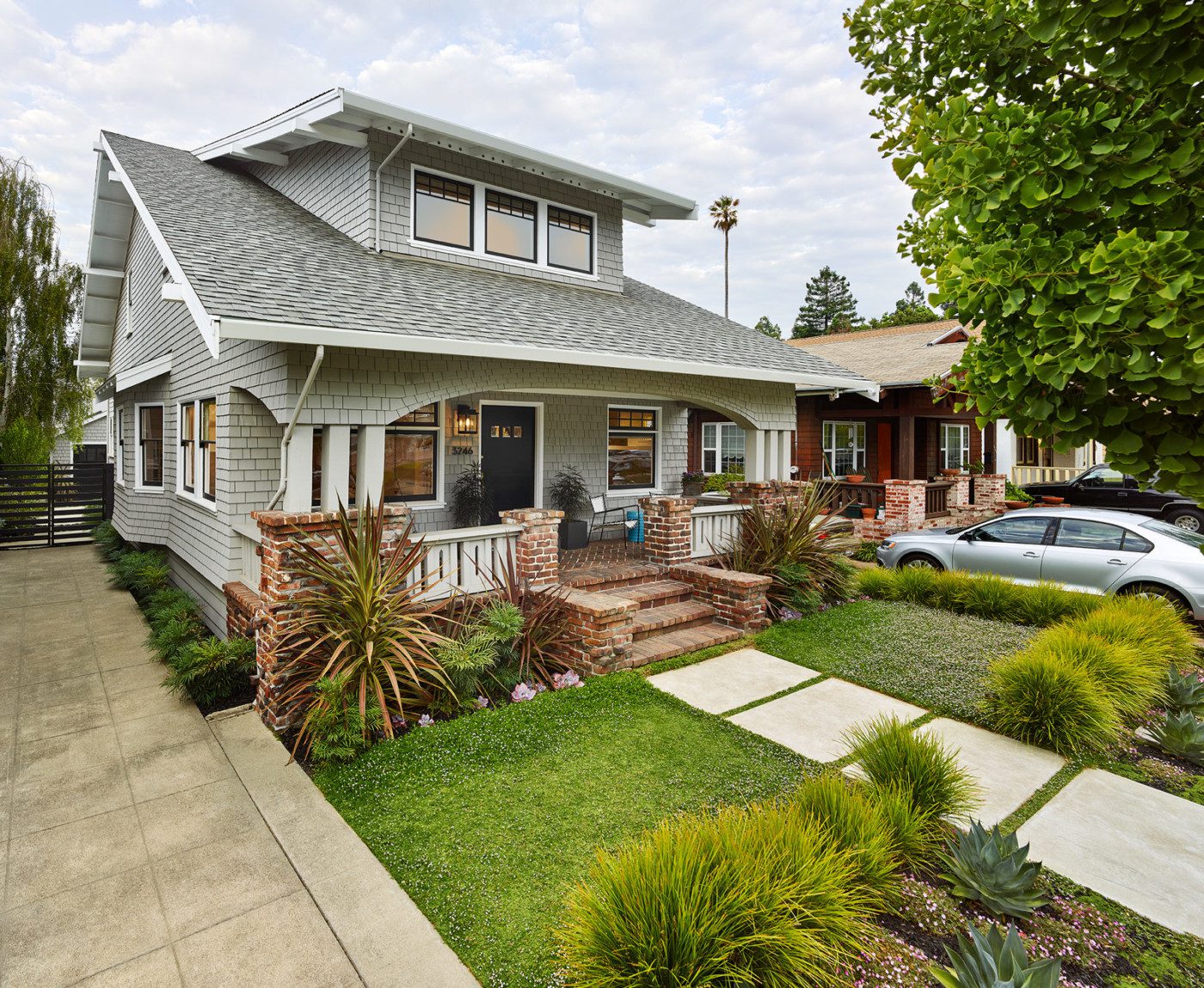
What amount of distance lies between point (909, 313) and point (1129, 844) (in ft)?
182

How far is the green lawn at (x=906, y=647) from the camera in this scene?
593 centimetres

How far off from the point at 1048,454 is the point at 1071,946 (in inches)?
931

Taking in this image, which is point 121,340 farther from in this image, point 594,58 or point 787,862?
point 787,862

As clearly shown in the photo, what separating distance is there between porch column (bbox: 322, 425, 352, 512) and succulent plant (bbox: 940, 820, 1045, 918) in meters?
5.19

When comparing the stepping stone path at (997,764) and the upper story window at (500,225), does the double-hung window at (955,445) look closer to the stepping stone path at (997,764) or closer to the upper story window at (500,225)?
the upper story window at (500,225)

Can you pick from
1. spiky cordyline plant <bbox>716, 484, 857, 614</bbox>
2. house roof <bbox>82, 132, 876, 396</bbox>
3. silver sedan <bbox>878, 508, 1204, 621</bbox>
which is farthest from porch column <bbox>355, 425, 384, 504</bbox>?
silver sedan <bbox>878, 508, 1204, 621</bbox>

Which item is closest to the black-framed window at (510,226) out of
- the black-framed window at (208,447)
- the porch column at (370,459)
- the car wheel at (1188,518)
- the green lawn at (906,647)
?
the black-framed window at (208,447)

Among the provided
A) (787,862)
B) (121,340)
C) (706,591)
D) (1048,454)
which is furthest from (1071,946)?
(1048,454)

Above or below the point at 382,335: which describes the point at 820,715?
below

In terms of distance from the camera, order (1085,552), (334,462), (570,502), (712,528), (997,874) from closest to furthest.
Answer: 1. (997,874)
2. (334,462)
3. (1085,552)
4. (712,528)
5. (570,502)

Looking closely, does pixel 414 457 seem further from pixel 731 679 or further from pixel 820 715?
pixel 820 715

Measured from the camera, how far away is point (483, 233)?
9.39m

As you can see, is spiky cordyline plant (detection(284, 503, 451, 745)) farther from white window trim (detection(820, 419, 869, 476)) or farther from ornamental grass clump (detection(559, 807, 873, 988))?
white window trim (detection(820, 419, 869, 476))

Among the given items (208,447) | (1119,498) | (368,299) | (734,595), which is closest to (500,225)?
(368,299)
